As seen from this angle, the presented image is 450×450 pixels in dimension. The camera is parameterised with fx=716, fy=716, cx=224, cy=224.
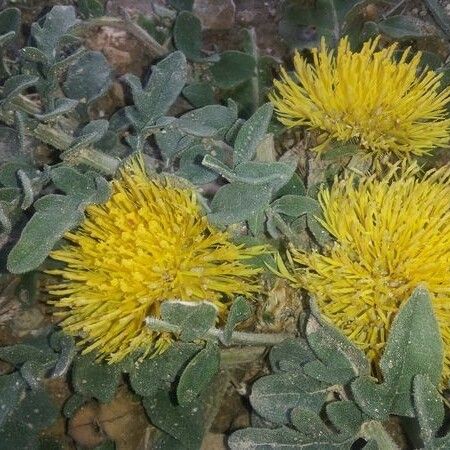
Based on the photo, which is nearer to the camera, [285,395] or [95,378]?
[285,395]

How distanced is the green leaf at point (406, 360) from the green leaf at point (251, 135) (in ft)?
1.09

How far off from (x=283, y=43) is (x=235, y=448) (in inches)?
46.8

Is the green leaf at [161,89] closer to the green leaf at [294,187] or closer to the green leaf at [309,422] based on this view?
the green leaf at [294,187]

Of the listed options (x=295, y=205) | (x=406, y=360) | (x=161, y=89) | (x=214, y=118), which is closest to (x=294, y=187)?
(x=295, y=205)

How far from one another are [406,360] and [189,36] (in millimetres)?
1036

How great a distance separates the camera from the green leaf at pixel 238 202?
1.05 meters

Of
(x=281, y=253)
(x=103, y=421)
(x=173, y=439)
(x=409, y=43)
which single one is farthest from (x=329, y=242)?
(x=409, y=43)

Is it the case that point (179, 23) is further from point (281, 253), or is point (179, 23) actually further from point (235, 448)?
point (235, 448)

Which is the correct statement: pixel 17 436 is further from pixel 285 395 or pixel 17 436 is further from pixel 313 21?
pixel 313 21

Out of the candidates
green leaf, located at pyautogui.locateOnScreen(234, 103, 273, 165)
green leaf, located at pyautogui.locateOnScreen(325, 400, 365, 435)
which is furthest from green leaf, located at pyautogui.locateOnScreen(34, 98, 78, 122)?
green leaf, located at pyautogui.locateOnScreen(325, 400, 365, 435)

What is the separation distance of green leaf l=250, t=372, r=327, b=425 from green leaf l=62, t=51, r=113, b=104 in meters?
0.76

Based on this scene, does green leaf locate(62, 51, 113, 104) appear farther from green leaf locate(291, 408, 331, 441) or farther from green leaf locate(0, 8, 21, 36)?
green leaf locate(291, 408, 331, 441)

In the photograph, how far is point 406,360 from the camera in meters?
1.01

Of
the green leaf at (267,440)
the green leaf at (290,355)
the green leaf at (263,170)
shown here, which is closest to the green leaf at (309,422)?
the green leaf at (267,440)
